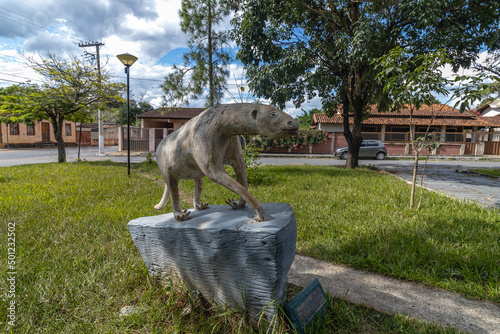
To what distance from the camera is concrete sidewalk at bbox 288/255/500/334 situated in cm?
198

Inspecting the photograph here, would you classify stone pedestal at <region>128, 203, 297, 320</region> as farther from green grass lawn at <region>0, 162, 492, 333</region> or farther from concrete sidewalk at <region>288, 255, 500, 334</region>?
concrete sidewalk at <region>288, 255, 500, 334</region>

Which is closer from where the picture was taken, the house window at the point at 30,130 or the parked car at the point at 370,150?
the parked car at the point at 370,150

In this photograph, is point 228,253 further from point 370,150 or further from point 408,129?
point 408,129

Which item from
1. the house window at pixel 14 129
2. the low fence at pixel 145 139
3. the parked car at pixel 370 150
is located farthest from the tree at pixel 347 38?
the house window at pixel 14 129

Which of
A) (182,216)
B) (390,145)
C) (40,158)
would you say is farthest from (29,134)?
(390,145)

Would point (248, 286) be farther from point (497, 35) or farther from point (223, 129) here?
point (497, 35)

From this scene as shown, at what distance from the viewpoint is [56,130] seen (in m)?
10.8

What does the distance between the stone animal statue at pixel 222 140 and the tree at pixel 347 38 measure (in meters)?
5.44

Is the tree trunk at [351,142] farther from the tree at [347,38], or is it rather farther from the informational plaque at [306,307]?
the informational plaque at [306,307]

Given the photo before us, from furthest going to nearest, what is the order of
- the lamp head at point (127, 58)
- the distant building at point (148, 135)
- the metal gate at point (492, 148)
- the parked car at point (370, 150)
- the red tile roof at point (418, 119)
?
the metal gate at point (492, 148) < the red tile roof at point (418, 119) < the distant building at point (148, 135) < the parked car at point (370, 150) < the lamp head at point (127, 58)

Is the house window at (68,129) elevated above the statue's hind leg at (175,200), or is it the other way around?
the house window at (68,129)

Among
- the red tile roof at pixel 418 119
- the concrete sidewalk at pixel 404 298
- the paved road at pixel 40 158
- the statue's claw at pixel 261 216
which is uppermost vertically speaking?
the red tile roof at pixel 418 119

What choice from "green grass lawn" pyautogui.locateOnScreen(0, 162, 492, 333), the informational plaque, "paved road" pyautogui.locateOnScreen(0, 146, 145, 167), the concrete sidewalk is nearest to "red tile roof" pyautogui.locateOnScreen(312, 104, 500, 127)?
"paved road" pyautogui.locateOnScreen(0, 146, 145, 167)

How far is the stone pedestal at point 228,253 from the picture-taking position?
69.9 inches
